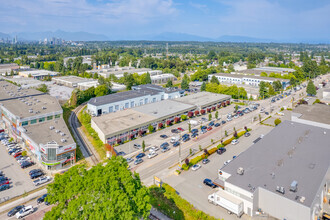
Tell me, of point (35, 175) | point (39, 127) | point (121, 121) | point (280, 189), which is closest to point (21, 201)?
point (35, 175)

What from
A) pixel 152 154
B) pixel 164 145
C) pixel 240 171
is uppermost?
pixel 240 171

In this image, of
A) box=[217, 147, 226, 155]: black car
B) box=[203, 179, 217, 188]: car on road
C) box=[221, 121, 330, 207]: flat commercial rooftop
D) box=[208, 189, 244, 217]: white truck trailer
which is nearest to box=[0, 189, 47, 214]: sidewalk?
box=[203, 179, 217, 188]: car on road

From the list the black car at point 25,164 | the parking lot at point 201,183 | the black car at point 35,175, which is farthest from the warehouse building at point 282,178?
the black car at point 25,164

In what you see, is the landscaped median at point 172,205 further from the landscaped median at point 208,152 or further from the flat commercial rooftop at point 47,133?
the flat commercial rooftop at point 47,133

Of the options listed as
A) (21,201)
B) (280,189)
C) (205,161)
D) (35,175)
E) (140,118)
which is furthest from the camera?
(140,118)

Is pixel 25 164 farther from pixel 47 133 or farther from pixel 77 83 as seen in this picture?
pixel 77 83

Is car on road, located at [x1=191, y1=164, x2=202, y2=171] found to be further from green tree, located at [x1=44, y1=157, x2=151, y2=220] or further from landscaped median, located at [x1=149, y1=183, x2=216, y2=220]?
green tree, located at [x1=44, y1=157, x2=151, y2=220]
